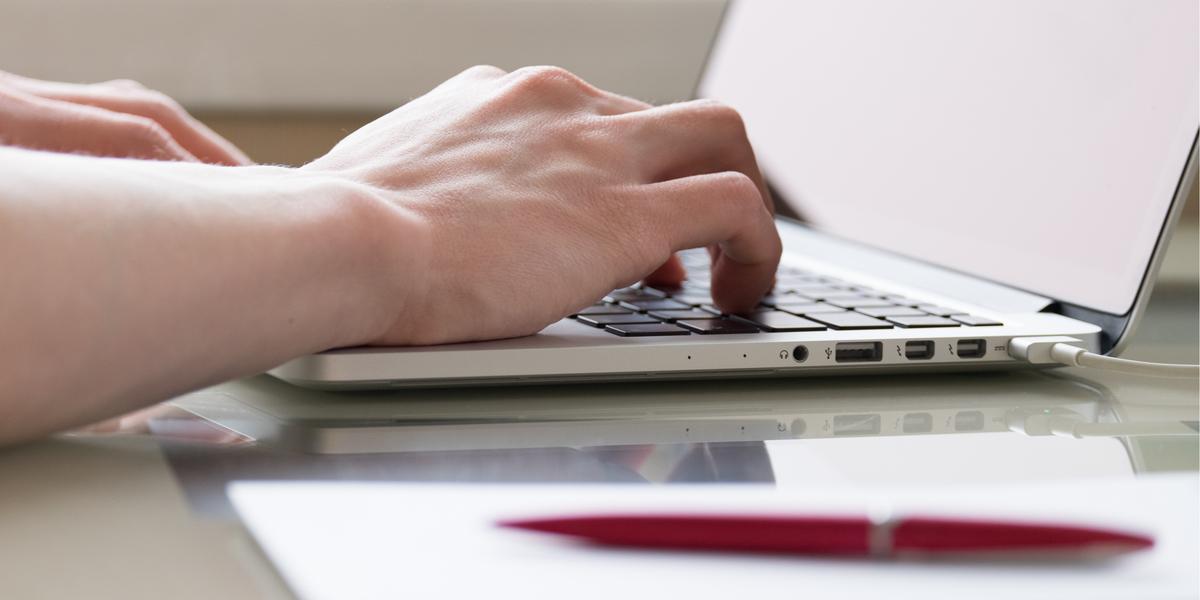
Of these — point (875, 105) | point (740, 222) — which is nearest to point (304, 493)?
point (740, 222)

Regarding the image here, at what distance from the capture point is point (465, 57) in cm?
146

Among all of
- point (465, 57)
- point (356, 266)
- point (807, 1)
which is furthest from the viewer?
point (465, 57)

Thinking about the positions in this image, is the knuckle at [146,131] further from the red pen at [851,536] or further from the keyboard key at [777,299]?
the red pen at [851,536]

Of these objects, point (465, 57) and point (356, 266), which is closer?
point (356, 266)

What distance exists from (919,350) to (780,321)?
63 millimetres

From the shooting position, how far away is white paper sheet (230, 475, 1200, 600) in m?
0.29

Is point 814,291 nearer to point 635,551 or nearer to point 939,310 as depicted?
point 939,310

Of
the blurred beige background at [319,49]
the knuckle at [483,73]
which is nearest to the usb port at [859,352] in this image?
the knuckle at [483,73]

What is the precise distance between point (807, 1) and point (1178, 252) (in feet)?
1.19

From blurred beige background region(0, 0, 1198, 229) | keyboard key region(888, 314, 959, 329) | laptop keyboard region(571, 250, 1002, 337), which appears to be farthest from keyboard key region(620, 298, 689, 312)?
blurred beige background region(0, 0, 1198, 229)

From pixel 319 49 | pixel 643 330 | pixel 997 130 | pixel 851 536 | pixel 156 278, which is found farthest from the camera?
pixel 319 49

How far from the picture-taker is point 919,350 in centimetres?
57

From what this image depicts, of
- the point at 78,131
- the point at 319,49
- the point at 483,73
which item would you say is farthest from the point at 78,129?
the point at 319,49

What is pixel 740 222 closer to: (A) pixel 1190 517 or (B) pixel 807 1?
(A) pixel 1190 517
